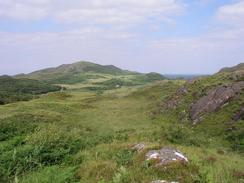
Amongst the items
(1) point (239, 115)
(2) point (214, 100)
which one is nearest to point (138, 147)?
(1) point (239, 115)

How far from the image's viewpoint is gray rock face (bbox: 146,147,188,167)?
11.8m

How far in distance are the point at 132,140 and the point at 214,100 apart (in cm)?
1831

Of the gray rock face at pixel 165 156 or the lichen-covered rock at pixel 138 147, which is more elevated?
the gray rock face at pixel 165 156

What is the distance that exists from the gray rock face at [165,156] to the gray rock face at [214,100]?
20805mm

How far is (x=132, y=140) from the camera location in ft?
63.9

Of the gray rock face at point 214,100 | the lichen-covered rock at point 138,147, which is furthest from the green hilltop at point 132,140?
the lichen-covered rock at point 138,147

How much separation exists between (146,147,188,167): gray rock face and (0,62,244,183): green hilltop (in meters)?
0.23

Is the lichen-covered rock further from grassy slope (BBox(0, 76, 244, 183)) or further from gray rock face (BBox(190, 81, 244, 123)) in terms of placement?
gray rock face (BBox(190, 81, 244, 123))

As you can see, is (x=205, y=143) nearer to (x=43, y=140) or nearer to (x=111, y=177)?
(x=43, y=140)

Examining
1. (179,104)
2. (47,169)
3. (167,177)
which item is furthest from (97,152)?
(179,104)

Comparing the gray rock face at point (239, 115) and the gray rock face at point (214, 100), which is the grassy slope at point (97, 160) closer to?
the gray rock face at point (239, 115)

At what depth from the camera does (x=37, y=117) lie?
114 feet

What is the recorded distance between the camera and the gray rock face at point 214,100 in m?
34.1

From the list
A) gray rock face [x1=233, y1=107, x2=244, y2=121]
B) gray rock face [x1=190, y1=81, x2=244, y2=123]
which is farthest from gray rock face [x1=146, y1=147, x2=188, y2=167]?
gray rock face [x1=190, y1=81, x2=244, y2=123]
